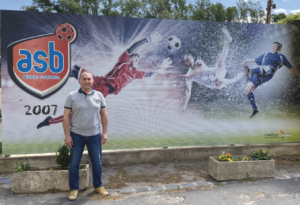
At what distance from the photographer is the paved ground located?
4.10 meters

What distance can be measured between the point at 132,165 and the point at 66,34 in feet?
10.8

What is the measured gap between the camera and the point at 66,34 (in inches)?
218

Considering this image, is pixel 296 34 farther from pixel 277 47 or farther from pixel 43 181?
pixel 43 181

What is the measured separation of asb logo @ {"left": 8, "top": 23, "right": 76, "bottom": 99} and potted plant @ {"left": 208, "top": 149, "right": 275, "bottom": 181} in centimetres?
371

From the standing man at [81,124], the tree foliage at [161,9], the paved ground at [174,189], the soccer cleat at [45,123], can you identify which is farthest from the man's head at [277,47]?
the tree foliage at [161,9]

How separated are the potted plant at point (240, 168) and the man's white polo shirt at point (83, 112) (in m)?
2.51

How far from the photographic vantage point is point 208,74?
6.34m

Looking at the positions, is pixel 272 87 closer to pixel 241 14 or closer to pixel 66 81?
pixel 66 81

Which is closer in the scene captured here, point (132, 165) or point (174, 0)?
point (132, 165)

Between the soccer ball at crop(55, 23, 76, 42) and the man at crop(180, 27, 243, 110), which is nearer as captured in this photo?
the soccer ball at crop(55, 23, 76, 42)

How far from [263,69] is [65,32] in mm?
4975

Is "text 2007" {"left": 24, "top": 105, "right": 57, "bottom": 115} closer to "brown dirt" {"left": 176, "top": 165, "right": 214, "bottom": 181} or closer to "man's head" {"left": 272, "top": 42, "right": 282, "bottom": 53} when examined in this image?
"brown dirt" {"left": 176, "top": 165, "right": 214, "bottom": 181}

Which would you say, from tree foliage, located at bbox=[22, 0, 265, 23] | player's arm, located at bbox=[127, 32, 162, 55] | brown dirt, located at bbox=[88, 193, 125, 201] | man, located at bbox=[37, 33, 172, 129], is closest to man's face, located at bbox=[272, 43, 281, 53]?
player's arm, located at bbox=[127, 32, 162, 55]

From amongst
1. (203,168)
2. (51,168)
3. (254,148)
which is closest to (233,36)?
(254,148)
